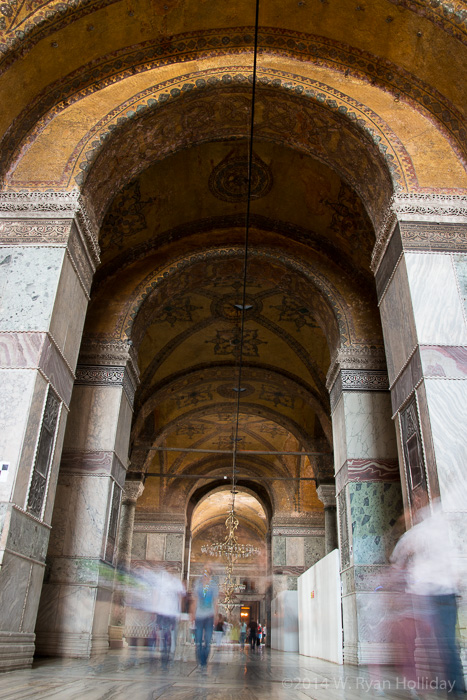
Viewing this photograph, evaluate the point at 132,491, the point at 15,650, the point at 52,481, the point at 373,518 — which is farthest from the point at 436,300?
the point at 132,491

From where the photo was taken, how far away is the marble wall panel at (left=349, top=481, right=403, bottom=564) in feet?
20.4

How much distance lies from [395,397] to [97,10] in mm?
4982

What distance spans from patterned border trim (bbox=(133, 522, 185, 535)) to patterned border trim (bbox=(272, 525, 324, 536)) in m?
2.74

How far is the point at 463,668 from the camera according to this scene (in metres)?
3.66

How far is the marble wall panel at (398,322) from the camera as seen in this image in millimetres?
5012

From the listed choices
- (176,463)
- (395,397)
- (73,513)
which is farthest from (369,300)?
(176,463)

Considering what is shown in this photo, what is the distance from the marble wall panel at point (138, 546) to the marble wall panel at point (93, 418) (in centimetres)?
967

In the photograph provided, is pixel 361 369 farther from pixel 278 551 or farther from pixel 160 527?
pixel 160 527

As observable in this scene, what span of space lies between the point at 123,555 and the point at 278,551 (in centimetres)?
603

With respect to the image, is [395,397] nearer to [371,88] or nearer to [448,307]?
[448,307]

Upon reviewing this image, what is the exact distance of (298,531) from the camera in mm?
15516

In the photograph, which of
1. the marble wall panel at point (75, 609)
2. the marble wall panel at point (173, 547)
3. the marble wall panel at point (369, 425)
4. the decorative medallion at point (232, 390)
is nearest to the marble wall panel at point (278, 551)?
the marble wall panel at point (173, 547)

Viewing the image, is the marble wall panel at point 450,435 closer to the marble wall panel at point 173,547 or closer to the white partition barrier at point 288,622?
the white partition barrier at point 288,622

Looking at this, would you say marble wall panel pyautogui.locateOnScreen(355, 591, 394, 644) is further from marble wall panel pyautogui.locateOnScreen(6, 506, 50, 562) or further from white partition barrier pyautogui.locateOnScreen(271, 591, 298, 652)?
white partition barrier pyautogui.locateOnScreen(271, 591, 298, 652)
